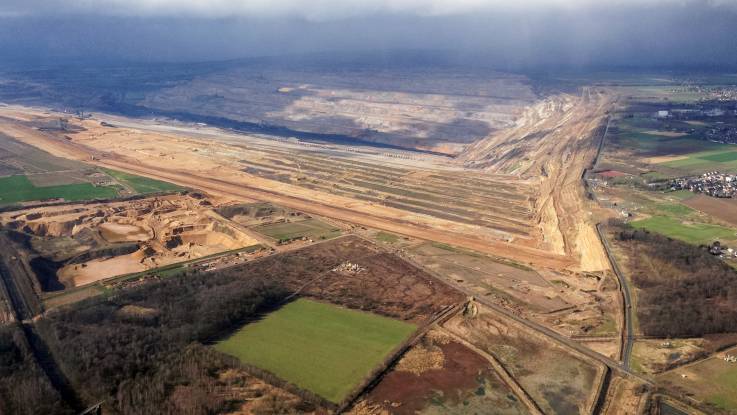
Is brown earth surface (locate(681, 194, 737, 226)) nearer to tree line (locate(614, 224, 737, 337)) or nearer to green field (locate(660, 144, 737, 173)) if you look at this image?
tree line (locate(614, 224, 737, 337))

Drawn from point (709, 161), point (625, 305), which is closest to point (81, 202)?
point (625, 305)

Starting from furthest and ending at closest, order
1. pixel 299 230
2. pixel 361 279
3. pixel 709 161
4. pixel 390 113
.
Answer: pixel 390 113 → pixel 709 161 → pixel 299 230 → pixel 361 279

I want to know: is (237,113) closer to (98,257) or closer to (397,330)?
(98,257)

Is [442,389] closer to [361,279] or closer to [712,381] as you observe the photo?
[712,381]

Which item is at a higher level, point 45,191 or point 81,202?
point 45,191

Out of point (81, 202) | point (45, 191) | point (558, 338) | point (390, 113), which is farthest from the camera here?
point (390, 113)

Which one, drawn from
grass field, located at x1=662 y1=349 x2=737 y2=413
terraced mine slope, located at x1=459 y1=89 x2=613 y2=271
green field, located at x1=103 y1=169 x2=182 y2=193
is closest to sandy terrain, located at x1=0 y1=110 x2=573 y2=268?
green field, located at x1=103 y1=169 x2=182 y2=193

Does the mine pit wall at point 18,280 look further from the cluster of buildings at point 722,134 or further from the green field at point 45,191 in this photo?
the cluster of buildings at point 722,134

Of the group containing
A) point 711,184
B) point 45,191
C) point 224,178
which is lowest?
point 45,191

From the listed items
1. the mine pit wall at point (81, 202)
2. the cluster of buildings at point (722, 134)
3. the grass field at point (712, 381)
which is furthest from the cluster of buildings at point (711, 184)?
the mine pit wall at point (81, 202)
